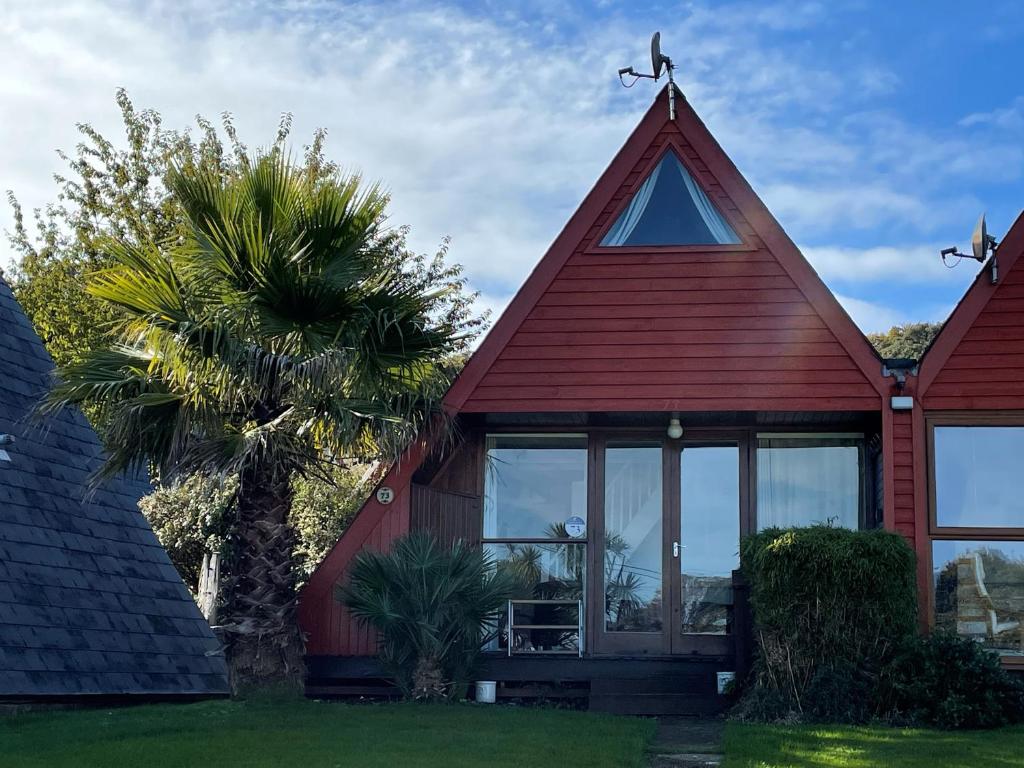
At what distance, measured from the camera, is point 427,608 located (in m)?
10.9

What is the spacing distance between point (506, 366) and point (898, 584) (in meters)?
4.34

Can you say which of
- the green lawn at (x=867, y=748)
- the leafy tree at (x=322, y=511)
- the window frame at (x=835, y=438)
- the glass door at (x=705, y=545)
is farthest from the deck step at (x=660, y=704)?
the leafy tree at (x=322, y=511)

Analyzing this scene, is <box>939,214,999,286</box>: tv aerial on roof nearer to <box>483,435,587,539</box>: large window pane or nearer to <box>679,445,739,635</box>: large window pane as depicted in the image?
<box>679,445,739,635</box>: large window pane

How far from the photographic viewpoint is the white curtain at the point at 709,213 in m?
12.4

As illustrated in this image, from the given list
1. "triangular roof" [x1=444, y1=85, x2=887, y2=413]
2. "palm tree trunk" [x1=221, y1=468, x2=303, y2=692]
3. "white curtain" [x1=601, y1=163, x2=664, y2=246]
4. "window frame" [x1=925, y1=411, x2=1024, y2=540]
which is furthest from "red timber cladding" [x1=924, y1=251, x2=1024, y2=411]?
"palm tree trunk" [x1=221, y1=468, x2=303, y2=692]

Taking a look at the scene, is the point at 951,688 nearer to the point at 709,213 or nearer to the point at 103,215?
the point at 709,213

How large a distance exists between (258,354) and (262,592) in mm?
2128

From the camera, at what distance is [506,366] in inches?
486

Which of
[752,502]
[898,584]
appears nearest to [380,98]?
[752,502]

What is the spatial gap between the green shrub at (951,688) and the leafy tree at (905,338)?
25.3 meters

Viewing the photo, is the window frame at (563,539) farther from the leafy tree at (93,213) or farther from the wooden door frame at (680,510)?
the leafy tree at (93,213)

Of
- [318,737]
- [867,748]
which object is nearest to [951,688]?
[867,748]

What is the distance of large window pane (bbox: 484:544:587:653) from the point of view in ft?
→ 41.5

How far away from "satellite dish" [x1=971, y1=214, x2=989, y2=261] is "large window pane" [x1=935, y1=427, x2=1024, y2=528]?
1687 millimetres
